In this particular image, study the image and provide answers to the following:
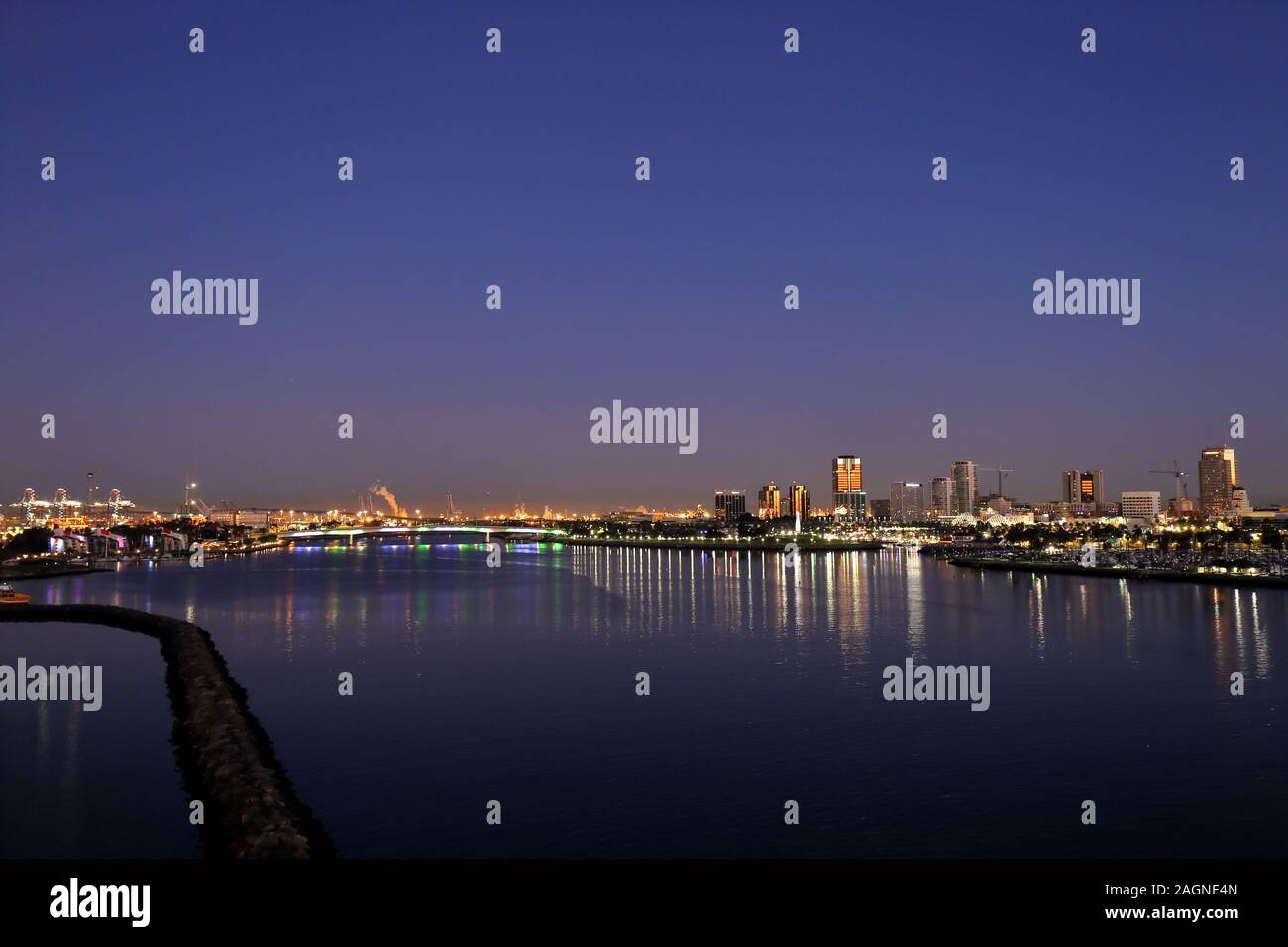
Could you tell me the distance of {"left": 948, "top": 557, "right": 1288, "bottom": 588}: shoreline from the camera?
146 feet

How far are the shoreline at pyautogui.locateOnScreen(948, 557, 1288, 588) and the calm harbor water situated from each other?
52.1 feet

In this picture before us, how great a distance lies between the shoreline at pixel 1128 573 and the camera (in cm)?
4450

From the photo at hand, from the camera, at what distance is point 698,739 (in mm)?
14188

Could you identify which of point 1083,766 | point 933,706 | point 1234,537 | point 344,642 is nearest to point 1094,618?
point 933,706

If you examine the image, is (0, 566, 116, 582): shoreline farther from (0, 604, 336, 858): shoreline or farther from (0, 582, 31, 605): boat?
(0, 604, 336, 858): shoreline

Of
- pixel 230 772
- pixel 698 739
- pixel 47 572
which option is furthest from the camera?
pixel 47 572

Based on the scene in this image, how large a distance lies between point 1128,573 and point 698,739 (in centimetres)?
4651

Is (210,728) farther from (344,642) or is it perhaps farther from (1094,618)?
(1094,618)

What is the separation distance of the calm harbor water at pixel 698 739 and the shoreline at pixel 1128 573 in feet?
52.1

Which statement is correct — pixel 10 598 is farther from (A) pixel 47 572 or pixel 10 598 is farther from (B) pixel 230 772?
(B) pixel 230 772

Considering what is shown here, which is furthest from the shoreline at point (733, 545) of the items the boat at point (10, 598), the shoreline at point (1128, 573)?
the boat at point (10, 598)

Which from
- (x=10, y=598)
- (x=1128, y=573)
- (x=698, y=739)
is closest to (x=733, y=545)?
(x=1128, y=573)
